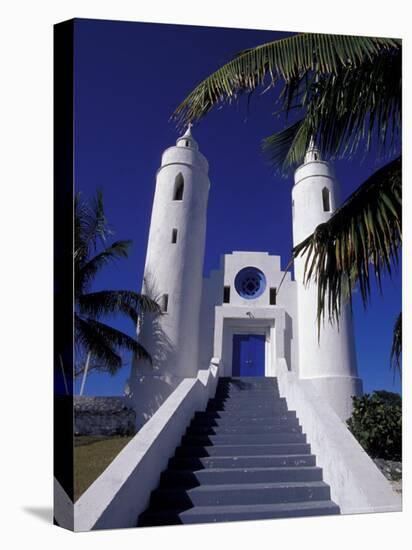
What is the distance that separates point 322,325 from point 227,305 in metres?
2.32

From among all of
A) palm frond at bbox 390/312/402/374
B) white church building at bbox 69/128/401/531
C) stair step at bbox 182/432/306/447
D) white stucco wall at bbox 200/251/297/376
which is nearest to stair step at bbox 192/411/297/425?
white church building at bbox 69/128/401/531

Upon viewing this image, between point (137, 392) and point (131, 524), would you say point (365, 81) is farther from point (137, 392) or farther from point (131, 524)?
point (137, 392)

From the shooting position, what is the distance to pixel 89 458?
5.26m

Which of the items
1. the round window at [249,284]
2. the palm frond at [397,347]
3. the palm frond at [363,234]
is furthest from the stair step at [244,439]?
the round window at [249,284]

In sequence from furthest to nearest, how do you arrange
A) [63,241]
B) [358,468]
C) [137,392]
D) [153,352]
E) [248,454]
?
1. [153,352]
2. [137,392]
3. [248,454]
4. [63,241]
5. [358,468]

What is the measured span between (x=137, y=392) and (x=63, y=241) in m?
3.29

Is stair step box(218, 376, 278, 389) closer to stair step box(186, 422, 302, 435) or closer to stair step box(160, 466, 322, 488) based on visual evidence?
Result: stair step box(186, 422, 302, 435)

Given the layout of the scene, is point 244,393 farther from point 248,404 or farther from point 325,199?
point 325,199

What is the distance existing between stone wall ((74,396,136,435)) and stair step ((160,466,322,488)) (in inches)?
45.2

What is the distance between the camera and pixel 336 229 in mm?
4426

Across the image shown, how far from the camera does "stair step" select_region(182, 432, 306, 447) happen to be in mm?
6344

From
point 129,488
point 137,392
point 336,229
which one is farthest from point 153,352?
point 336,229

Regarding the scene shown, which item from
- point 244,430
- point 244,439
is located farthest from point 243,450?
point 244,430

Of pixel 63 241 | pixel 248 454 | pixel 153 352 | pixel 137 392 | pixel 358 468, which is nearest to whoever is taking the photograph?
pixel 358 468
